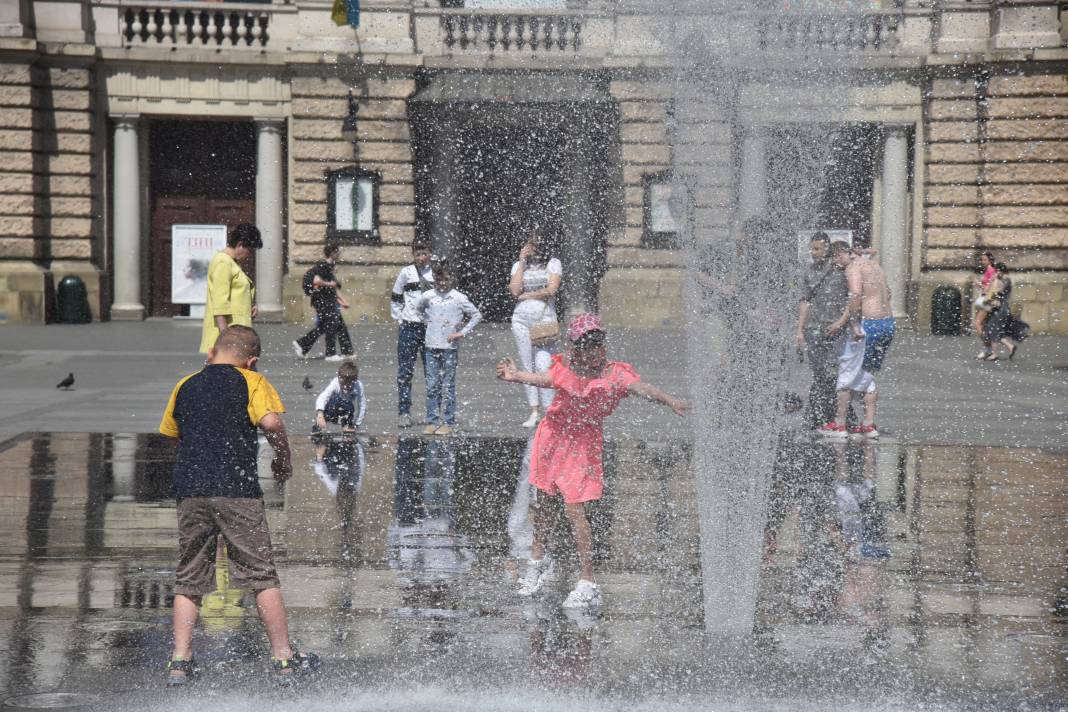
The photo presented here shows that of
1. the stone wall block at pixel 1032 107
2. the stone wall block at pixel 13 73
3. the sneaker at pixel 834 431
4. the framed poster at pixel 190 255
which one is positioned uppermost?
the stone wall block at pixel 13 73

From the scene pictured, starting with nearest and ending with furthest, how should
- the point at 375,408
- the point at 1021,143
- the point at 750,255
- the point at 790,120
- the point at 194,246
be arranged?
the point at 790,120
the point at 750,255
the point at 375,408
the point at 1021,143
the point at 194,246

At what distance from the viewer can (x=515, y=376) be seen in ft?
23.0

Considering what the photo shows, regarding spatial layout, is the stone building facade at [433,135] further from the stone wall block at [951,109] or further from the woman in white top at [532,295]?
the woman in white top at [532,295]

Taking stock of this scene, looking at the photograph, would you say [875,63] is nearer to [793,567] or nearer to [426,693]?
[793,567]

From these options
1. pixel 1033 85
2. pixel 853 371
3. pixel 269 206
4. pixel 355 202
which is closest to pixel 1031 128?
pixel 1033 85

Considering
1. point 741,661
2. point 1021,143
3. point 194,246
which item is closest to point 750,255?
point 741,661

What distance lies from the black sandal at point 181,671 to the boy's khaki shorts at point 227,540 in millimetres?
255

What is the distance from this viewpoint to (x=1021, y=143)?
25719 mm

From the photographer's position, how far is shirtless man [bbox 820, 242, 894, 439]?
12.6m

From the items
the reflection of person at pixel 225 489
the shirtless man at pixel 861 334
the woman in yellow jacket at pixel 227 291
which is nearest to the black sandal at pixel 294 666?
the reflection of person at pixel 225 489

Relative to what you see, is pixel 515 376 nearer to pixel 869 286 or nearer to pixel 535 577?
pixel 535 577

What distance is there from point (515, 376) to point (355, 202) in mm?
20006

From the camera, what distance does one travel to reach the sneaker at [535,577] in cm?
710

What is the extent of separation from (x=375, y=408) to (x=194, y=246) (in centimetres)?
1416
